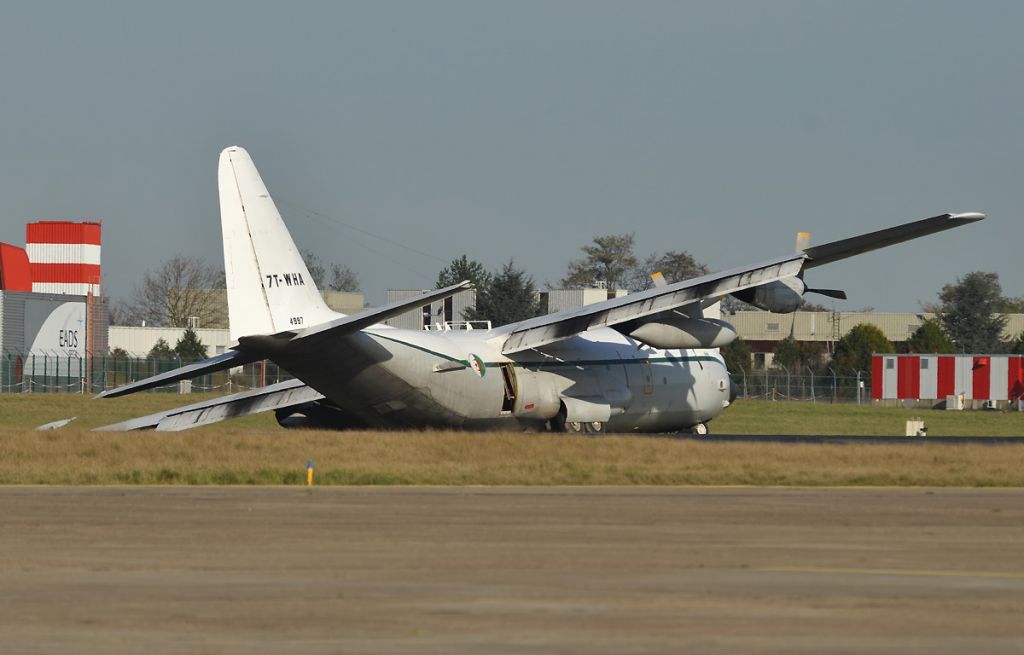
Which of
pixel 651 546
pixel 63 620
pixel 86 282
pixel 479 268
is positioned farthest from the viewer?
pixel 479 268

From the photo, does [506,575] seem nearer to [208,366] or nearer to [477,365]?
[208,366]

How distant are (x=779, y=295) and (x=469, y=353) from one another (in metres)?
7.18

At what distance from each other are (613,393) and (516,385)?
11.2ft

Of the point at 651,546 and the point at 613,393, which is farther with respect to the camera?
the point at 613,393

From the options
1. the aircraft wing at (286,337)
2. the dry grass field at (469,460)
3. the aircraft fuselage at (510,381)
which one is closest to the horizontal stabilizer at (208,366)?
the aircraft wing at (286,337)

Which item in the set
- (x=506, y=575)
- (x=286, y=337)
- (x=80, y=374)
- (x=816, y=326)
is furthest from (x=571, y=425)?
(x=816, y=326)

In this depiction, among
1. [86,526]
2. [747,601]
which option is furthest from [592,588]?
[86,526]

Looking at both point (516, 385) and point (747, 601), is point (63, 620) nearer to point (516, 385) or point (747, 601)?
point (747, 601)

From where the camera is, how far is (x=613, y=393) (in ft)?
124

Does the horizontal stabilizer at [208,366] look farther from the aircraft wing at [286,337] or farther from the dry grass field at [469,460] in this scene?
the dry grass field at [469,460]

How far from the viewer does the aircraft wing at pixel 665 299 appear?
34125mm

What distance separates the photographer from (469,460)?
28078mm

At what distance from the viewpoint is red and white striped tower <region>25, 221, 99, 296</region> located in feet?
320

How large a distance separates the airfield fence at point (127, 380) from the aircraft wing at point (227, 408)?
45.0 meters
